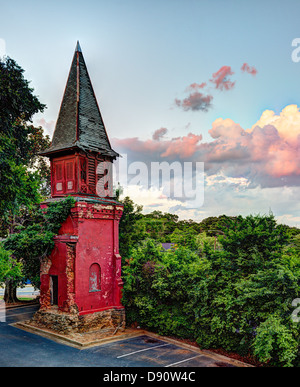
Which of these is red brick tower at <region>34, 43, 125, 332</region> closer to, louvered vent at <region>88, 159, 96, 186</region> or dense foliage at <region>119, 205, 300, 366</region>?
louvered vent at <region>88, 159, 96, 186</region>

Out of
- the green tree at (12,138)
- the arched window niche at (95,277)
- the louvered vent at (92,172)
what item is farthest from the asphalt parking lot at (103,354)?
the louvered vent at (92,172)

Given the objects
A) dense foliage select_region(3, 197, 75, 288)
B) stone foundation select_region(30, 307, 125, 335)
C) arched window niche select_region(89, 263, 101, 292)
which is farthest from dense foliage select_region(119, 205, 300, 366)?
dense foliage select_region(3, 197, 75, 288)

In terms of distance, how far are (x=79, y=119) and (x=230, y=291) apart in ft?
45.1

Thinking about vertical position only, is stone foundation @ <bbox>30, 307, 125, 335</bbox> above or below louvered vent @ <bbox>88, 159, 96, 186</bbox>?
below

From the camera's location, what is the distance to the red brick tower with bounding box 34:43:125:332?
19156 mm

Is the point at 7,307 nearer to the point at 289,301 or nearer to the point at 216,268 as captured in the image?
the point at 216,268

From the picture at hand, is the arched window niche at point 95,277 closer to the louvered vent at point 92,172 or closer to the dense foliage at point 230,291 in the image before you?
the dense foliage at point 230,291

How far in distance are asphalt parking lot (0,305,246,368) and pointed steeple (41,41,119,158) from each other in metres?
11.1

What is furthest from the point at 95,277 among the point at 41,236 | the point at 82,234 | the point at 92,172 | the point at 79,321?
the point at 92,172

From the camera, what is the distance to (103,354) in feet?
52.7

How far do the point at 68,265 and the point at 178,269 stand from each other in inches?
255
